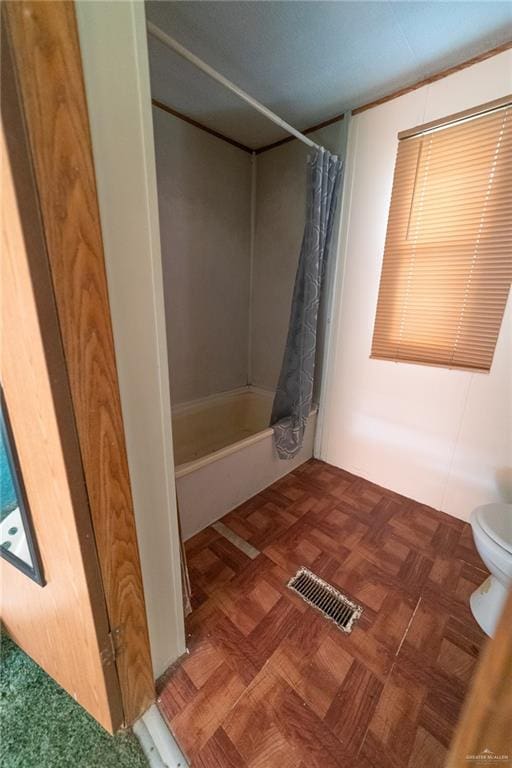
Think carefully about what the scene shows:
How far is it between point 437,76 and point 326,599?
8.44ft

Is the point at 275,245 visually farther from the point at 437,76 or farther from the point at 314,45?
the point at 437,76

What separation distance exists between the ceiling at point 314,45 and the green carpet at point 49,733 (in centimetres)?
252

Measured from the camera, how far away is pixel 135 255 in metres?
0.62

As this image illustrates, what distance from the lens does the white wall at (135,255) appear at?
0.52 meters

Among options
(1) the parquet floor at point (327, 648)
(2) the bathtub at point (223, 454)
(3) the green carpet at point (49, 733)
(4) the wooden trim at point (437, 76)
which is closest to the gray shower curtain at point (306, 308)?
(2) the bathtub at point (223, 454)

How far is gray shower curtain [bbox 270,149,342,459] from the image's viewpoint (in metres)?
1.67

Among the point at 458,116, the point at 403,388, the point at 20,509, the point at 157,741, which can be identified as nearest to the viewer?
the point at 20,509

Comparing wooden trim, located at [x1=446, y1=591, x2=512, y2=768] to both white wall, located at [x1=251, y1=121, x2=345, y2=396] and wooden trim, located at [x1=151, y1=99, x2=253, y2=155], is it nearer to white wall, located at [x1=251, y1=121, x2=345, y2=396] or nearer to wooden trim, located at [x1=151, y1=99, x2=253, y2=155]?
white wall, located at [x1=251, y1=121, x2=345, y2=396]

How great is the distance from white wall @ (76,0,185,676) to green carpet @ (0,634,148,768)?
0.90 feet

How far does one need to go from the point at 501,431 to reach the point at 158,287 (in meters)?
1.80

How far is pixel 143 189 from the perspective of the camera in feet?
2.00

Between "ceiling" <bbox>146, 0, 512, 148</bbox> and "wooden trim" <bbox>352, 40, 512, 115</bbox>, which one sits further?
"wooden trim" <bbox>352, 40, 512, 115</bbox>

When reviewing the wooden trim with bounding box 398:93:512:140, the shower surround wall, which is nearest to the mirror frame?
the shower surround wall

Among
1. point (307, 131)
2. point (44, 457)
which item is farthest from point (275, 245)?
point (44, 457)
